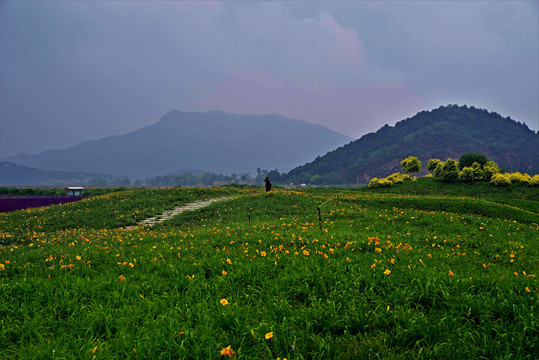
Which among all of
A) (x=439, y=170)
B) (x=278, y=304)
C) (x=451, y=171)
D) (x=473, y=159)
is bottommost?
(x=278, y=304)

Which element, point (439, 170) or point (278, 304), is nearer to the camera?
point (278, 304)

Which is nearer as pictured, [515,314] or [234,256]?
[515,314]

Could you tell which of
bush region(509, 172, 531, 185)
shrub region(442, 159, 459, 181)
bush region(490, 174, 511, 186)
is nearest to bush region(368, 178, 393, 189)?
shrub region(442, 159, 459, 181)

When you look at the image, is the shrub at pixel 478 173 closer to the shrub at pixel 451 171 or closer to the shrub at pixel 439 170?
the shrub at pixel 451 171

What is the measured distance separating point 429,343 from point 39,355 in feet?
14.6

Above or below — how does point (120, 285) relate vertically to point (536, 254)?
above

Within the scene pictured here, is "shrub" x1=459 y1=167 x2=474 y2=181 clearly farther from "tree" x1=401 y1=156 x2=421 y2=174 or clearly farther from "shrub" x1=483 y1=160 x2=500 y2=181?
"tree" x1=401 y1=156 x2=421 y2=174

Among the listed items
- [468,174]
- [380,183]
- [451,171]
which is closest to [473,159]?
[468,174]

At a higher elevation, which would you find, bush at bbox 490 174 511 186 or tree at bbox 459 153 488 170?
tree at bbox 459 153 488 170

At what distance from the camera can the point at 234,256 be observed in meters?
6.14

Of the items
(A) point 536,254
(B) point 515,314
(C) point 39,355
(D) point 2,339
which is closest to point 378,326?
(B) point 515,314

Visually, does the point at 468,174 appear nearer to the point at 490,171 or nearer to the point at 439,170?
the point at 490,171

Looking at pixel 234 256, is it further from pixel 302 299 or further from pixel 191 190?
pixel 191 190

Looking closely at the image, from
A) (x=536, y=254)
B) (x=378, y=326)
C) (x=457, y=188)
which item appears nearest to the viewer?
(x=378, y=326)
